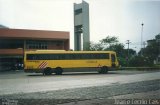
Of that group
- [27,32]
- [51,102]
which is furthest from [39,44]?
[51,102]

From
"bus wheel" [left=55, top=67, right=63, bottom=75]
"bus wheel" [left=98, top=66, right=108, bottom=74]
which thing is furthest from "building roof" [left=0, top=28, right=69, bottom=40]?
"bus wheel" [left=98, top=66, right=108, bottom=74]

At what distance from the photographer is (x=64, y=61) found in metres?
32.3

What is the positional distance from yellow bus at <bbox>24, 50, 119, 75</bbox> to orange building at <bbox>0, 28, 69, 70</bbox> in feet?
77.1

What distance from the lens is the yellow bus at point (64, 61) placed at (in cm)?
3153

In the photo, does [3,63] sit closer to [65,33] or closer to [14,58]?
[14,58]

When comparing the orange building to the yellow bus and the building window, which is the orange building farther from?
the yellow bus

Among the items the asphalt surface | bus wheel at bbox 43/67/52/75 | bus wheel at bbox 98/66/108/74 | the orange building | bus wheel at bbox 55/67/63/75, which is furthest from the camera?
the orange building

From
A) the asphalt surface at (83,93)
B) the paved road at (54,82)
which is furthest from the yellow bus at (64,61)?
the asphalt surface at (83,93)

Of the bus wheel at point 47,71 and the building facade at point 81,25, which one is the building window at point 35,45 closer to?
the building facade at point 81,25

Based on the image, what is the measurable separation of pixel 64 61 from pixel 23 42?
92.4 ft

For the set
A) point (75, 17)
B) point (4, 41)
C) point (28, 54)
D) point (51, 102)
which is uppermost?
point (75, 17)

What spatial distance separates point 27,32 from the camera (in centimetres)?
5703

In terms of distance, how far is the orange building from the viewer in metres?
55.9

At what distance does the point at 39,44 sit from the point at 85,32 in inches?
396
